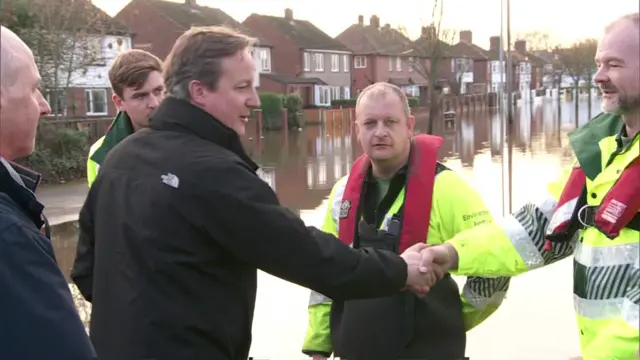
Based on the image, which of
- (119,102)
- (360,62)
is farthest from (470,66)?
(119,102)

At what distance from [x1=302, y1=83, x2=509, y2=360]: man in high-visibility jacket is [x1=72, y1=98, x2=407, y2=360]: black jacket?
1.83 feet

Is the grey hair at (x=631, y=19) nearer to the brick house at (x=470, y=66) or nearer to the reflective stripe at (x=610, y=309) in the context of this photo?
the reflective stripe at (x=610, y=309)

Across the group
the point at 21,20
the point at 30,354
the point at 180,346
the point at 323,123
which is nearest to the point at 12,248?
the point at 30,354

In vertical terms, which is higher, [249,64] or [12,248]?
[249,64]

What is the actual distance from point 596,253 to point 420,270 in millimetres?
712

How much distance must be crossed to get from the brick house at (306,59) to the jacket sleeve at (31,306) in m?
50.6

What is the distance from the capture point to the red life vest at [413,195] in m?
3.07

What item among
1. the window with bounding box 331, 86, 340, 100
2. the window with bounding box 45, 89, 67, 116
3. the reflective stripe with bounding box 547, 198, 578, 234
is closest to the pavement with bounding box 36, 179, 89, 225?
the window with bounding box 45, 89, 67, 116

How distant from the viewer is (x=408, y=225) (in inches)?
121

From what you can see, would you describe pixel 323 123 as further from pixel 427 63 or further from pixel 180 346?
pixel 180 346

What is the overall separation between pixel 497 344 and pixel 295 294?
2.35 metres

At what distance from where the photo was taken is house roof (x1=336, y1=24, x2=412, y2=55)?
62.1 m

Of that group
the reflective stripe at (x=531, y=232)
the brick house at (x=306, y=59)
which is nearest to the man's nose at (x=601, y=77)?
the reflective stripe at (x=531, y=232)

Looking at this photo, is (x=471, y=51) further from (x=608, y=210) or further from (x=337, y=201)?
(x=608, y=210)
